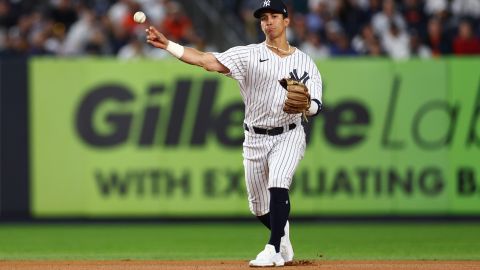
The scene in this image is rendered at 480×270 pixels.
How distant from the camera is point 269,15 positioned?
29.2 ft

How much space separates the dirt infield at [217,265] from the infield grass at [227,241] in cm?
68

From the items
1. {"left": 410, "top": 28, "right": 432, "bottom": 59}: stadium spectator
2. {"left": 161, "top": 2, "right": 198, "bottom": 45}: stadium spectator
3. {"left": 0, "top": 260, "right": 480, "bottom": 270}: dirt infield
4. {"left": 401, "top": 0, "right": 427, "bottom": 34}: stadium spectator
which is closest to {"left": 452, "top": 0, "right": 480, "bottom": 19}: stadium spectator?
{"left": 401, "top": 0, "right": 427, "bottom": 34}: stadium spectator

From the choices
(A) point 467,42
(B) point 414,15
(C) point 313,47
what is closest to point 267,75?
(C) point 313,47

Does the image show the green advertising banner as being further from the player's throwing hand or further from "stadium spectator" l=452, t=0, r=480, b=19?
the player's throwing hand

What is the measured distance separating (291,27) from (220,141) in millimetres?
2715

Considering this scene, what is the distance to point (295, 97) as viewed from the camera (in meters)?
8.56

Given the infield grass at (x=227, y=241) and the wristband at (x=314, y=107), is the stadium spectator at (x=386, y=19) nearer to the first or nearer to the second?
the infield grass at (x=227, y=241)

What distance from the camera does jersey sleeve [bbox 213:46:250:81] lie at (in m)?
8.92

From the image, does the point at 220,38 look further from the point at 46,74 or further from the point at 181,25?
the point at 46,74

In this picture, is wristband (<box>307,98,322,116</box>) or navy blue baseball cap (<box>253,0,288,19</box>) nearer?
wristband (<box>307,98,322,116</box>)

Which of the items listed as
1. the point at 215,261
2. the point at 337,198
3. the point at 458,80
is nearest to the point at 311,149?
the point at 337,198

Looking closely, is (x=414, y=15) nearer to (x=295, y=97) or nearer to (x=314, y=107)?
(x=314, y=107)

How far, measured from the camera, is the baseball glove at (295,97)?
8570 millimetres

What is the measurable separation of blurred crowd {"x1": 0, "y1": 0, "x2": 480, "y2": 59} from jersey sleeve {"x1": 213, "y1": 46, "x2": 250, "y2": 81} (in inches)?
273
